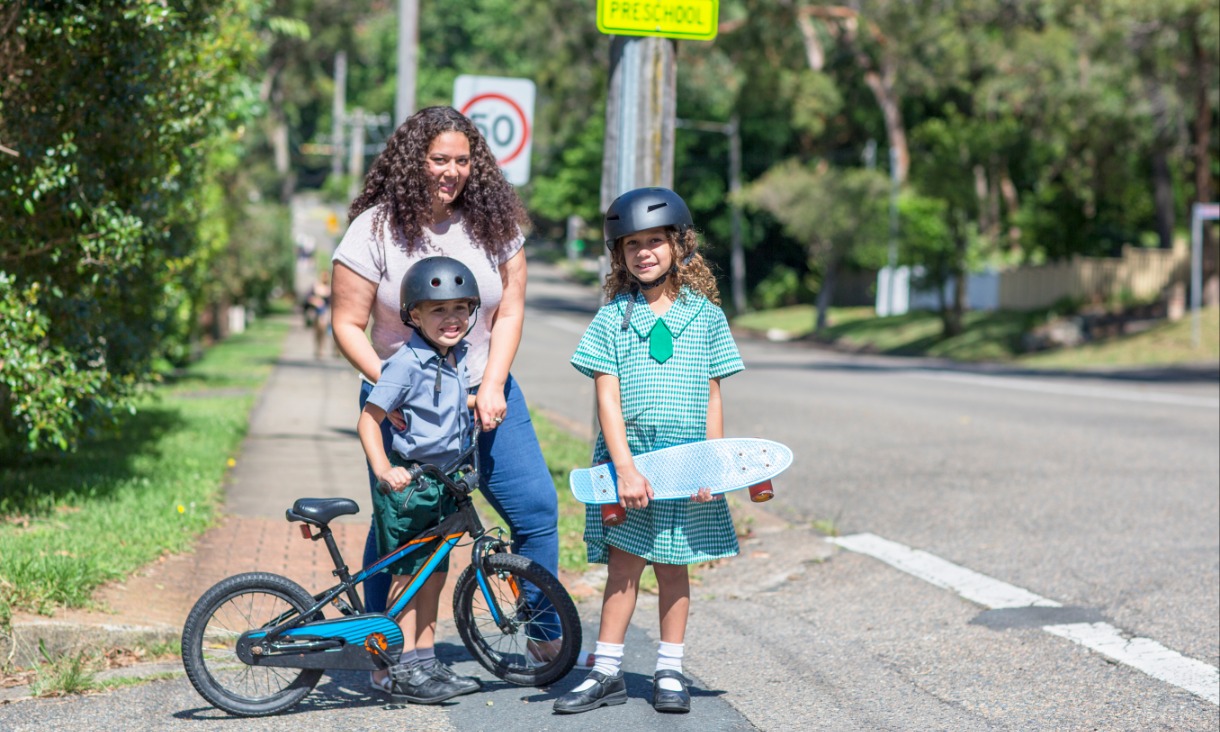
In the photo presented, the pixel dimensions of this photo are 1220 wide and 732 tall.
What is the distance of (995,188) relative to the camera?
3897cm

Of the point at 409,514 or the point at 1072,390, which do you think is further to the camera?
the point at 1072,390

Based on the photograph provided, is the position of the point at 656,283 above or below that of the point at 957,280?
above

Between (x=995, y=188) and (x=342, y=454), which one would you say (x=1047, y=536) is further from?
(x=995, y=188)

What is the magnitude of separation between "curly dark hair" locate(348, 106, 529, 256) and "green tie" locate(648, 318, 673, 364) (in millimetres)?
613

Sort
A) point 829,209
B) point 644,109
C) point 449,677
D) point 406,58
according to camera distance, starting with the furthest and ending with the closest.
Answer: point 829,209 < point 406,58 < point 644,109 < point 449,677

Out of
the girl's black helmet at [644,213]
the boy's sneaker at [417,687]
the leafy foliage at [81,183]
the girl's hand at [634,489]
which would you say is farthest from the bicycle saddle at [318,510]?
the leafy foliage at [81,183]

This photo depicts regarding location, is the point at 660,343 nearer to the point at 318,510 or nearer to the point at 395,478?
the point at 395,478

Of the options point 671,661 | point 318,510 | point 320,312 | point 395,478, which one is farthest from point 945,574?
point 320,312

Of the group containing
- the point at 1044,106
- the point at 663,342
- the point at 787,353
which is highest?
the point at 1044,106

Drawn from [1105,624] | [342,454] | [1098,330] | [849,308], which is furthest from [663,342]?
[849,308]

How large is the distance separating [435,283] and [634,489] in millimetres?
877

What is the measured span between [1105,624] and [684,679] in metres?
2.11

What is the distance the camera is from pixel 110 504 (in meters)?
7.50

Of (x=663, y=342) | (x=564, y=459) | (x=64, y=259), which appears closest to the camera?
(x=663, y=342)
